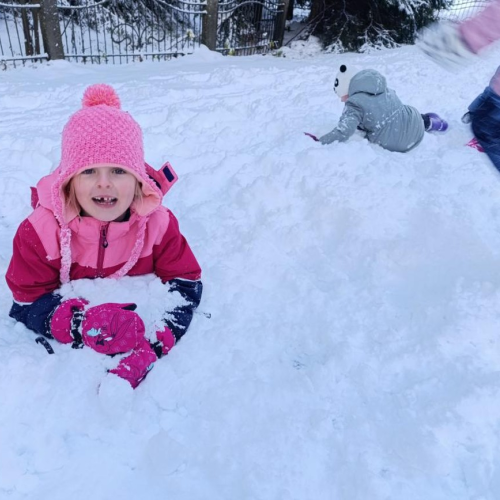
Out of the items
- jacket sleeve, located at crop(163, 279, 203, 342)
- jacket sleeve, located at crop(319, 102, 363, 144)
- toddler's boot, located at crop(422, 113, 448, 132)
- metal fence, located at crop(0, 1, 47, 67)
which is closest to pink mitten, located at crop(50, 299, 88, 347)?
jacket sleeve, located at crop(163, 279, 203, 342)

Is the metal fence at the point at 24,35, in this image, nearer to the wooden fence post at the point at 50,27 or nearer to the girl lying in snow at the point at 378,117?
the wooden fence post at the point at 50,27

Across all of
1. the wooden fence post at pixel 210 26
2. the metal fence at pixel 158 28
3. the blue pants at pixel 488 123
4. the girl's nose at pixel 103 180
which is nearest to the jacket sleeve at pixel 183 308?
the girl's nose at pixel 103 180

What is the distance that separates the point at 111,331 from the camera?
1817mm

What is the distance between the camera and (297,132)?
4227 millimetres

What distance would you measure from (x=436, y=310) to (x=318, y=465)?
108 centimetres

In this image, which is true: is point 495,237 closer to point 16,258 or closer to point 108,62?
point 16,258

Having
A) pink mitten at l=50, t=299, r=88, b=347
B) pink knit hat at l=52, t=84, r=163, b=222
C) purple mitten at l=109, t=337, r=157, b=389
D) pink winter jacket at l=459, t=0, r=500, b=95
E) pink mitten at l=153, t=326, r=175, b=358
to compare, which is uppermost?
pink winter jacket at l=459, t=0, r=500, b=95

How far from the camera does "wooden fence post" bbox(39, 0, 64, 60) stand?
665cm

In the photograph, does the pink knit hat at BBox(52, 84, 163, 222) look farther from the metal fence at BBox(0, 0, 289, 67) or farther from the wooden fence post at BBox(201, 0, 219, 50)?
the wooden fence post at BBox(201, 0, 219, 50)

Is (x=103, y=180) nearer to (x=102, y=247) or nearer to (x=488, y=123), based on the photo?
(x=102, y=247)

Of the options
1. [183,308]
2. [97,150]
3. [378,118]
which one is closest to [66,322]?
[183,308]

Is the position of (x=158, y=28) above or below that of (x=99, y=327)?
below

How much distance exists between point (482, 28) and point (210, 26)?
6805mm

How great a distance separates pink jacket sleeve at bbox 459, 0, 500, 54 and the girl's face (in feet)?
5.88
